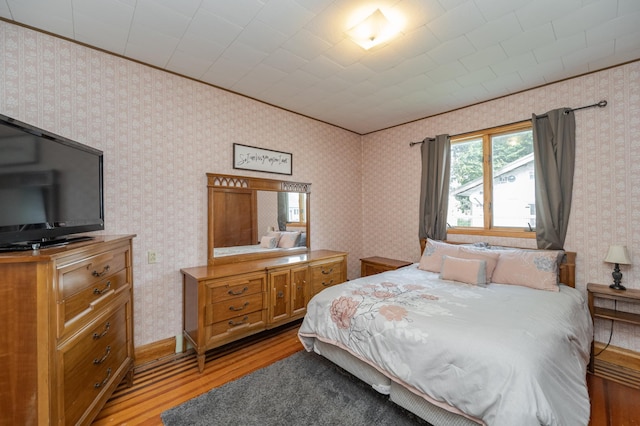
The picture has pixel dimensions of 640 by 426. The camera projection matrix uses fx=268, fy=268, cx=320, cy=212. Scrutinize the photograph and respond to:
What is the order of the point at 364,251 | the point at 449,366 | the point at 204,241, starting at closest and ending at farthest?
1. the point at 449,366
2. the point at 204,241
3. the point at 364,251

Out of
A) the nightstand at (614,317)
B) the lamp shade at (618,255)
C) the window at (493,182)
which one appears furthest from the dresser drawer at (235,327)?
the lamp shade at (618,255)

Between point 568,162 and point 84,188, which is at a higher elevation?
point 568,162

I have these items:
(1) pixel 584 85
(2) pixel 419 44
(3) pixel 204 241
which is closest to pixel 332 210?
(3) pixel 204 241

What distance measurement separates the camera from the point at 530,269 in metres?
2.42

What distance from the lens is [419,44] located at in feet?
6.97

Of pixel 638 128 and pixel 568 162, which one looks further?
pixel 568 162

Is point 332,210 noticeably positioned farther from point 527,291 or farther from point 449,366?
point 449,366

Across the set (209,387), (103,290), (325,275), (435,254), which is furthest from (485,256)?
(103,290)

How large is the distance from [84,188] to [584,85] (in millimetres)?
4323

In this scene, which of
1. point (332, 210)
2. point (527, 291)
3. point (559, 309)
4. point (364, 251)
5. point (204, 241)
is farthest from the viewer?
point (364, 251)

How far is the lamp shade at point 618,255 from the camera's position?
2.23 meters

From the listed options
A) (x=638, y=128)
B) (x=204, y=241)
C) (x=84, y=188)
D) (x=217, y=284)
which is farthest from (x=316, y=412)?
(x=638, y=128)

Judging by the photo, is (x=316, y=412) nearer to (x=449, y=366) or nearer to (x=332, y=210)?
(x=449, y=366)

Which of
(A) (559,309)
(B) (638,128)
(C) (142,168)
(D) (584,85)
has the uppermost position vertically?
(D) (584,85)
